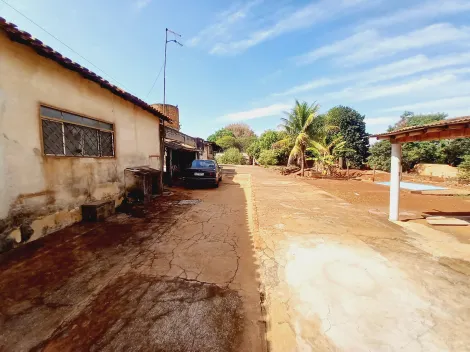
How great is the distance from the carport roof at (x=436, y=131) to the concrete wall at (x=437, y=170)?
1735cm

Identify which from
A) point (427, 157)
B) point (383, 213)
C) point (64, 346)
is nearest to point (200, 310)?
point (64, 346)

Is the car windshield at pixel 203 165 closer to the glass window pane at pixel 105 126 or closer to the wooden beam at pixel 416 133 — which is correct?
the glass window pane at pixel 105 126

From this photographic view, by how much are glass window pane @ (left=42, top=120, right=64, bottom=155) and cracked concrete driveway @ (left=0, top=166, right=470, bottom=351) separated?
1.99 metres

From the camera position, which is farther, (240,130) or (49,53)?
(240,130)

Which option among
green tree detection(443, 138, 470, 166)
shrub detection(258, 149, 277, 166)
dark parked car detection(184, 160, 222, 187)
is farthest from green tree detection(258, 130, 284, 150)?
dark parked car detection(184, 160, 222, 187)

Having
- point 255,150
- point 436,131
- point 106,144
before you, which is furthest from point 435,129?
point 255,150

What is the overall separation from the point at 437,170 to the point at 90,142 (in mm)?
26799

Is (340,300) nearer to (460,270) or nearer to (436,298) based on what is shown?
(436,298)

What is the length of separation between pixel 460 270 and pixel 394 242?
1.25 metres

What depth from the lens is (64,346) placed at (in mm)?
2156

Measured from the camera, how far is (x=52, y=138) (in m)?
5.23

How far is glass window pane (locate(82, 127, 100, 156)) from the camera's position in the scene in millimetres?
6293

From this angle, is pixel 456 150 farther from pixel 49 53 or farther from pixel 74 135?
pixel 49 53

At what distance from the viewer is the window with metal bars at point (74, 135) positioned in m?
5.12
